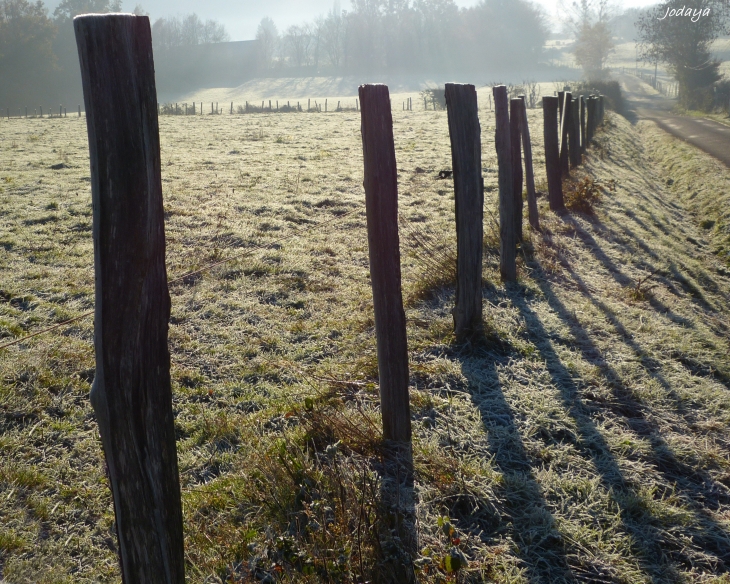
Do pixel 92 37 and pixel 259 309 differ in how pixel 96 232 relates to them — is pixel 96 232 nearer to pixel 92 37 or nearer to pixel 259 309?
pixel 92 37

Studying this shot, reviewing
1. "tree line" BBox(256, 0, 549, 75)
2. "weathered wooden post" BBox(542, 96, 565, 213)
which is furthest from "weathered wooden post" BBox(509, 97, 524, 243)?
"tree line" BBox(256, 0, 549, 75)

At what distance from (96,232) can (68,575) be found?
6.53 feet

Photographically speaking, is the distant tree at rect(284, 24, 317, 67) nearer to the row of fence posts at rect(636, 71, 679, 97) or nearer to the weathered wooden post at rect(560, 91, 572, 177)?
the row of fence posts at rect(636, 71, 679, 97)

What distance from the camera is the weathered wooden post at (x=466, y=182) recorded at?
4.83 metres

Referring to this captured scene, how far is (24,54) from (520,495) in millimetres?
73811

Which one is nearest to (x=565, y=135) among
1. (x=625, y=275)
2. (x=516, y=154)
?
(x=516, y=154)

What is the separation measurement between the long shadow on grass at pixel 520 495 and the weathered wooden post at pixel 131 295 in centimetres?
171

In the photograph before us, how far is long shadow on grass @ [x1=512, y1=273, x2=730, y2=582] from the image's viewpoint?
3029 millimetres

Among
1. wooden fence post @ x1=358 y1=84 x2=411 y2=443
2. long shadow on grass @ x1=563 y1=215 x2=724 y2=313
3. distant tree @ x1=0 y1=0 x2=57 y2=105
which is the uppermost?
distant tree @ x1=0 y1=0 x2=57 y2=105

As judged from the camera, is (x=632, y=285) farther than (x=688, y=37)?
No

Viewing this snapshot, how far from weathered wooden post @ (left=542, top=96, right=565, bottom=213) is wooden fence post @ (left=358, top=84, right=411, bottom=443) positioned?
23.7 feet

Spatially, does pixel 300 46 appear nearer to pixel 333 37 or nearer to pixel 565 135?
pixel 333 37

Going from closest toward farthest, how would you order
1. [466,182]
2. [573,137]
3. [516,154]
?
[466,182], [516,154], [573,137]

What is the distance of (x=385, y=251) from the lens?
134 inches
